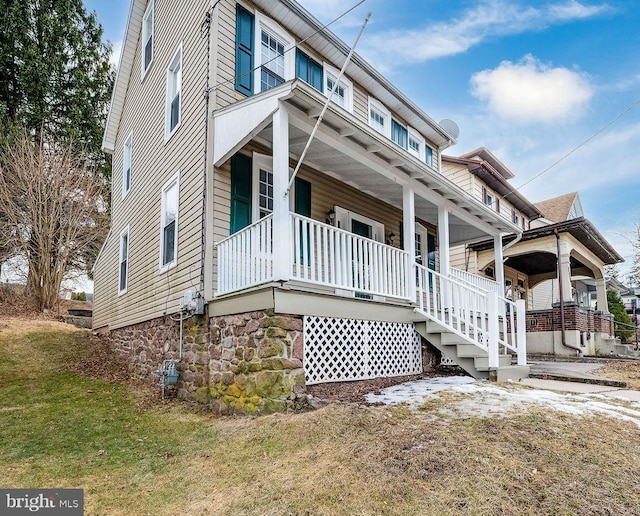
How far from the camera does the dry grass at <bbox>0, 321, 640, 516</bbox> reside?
2.94 meters

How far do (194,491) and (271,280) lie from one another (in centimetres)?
249

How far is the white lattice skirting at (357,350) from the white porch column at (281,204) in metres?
0.92

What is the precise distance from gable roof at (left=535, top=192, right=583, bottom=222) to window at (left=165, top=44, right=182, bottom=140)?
19457mm

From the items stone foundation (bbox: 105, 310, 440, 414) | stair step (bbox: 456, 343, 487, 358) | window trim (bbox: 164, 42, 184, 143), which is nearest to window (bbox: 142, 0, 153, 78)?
window trim (bbox: 164, 42, 184, 143)

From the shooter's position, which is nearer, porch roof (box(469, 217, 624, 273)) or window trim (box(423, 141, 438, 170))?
porch roof (box(469, 217, 624, 273))

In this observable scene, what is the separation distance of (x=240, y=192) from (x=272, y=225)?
1.87 m

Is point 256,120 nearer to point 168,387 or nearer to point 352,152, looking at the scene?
point 352,152

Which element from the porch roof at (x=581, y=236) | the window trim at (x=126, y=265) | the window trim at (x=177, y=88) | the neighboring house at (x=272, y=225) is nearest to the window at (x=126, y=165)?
the neighboring house at (x=272, y=225)

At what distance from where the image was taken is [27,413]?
6230mm

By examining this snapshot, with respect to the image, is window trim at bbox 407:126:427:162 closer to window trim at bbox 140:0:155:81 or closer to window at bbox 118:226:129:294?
window trim at bbox 140:0:155:81

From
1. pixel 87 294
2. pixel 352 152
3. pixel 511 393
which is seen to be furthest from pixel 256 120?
pixel 87 294

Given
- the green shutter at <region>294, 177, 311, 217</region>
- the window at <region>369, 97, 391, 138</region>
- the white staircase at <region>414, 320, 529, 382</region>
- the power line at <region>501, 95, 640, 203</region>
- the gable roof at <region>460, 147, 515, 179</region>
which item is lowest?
the white staircase at <region>414, 320, 529, 382</region>

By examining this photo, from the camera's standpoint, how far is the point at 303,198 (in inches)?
328

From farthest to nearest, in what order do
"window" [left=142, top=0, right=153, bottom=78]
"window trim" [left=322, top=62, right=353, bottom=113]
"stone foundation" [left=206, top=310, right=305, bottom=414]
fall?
"window" [left=142, top=0, right=153, bottom=78]
"window trim" [left=322, top=62, right=353, bottom=113]
"stone foundation" [left=206, top=310, right=305, bottom=414]
